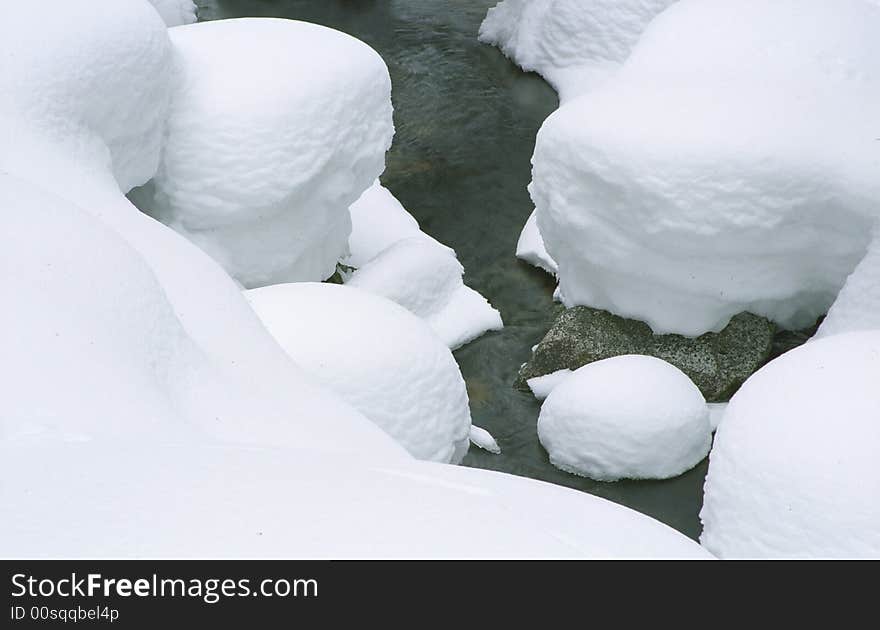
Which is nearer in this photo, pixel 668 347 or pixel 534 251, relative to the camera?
pixel 668 347

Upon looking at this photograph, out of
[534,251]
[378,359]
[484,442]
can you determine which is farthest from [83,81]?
[534,251]

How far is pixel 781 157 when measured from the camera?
7.10m

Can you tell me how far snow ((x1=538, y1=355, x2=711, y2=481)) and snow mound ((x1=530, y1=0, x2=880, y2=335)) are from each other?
2.40 ft

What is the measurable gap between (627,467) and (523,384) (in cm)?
124

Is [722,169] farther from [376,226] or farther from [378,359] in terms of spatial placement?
[376,226]

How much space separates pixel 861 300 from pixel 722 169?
3.67ft

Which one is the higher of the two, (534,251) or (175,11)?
(534,251)

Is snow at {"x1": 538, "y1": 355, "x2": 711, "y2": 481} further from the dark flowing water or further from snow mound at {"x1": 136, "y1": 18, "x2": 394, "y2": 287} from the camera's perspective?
snow mound at {"x1": 136, "y1": 18, "x2": 394, "y2": 287}

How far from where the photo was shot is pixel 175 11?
39.7ft

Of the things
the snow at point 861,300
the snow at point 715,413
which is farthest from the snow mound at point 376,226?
the snow at point 861,300

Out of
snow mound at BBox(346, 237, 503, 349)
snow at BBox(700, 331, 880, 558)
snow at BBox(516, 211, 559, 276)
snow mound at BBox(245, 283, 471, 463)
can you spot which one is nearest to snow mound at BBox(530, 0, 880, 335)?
snow mound at BBox(346, 237, 503, 349)

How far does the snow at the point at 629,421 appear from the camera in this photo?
22.2ft

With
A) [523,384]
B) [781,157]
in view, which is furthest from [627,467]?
[781,157]
